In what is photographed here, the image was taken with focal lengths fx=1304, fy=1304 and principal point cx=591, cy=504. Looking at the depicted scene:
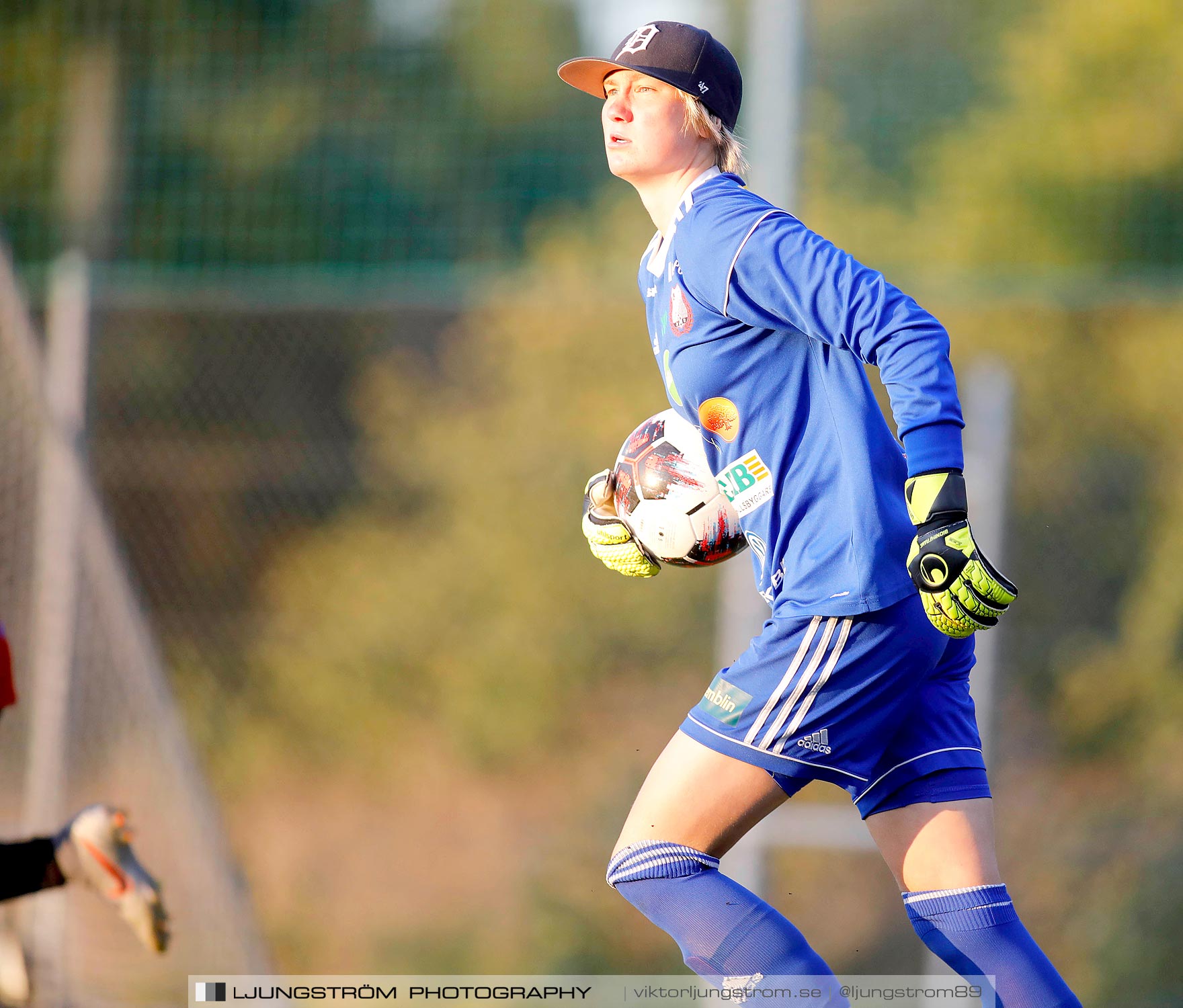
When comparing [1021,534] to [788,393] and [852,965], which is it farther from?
[788,393]

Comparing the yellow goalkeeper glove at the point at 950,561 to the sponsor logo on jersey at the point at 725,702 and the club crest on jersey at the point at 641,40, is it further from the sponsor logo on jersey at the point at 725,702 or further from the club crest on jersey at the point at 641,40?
the club crest on jersey at the point at 641,40

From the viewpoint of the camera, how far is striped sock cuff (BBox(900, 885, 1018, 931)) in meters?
2.31

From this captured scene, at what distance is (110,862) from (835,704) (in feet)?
6.46

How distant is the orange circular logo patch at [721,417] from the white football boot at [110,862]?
6.20 feet

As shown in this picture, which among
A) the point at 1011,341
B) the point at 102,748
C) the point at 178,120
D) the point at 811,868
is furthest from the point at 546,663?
the point at 178,120

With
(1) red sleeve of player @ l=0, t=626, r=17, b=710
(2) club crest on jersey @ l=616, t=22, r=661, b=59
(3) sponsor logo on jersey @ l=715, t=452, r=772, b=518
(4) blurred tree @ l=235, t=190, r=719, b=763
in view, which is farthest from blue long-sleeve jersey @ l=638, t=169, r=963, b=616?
(4) blurred tree @ l=235, t=190, r=719, b=763

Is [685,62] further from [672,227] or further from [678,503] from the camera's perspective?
[678,503]

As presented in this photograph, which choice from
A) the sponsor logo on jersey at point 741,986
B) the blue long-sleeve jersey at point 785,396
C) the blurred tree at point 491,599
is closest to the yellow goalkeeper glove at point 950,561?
the blue long-sleeve jersey at point 785,396

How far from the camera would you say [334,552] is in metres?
7.41

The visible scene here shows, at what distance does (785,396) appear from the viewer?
89.5 inches

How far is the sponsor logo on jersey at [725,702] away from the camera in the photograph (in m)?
2.25

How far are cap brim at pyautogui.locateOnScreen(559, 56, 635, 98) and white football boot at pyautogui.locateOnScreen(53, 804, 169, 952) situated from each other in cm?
209

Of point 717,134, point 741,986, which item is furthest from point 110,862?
point 717,134

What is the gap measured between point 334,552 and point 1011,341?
3929mm
